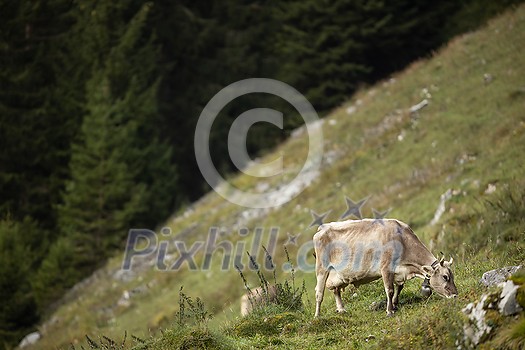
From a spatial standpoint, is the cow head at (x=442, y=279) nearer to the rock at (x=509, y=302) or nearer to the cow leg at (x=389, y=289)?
the cow leg at (x=389, y=289)

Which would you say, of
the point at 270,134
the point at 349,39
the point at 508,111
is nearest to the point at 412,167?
the point at 508,111

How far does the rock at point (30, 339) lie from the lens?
31983 mm

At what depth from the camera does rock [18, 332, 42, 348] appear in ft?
105

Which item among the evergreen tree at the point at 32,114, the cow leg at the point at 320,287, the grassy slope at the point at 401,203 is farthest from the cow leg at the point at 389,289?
the evergreen tree at the point at 32,114

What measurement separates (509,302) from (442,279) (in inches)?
89.5

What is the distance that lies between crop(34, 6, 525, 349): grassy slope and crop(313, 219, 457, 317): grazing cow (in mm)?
354

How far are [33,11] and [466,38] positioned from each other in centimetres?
2895

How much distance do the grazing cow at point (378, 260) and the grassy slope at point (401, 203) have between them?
1.16 feet

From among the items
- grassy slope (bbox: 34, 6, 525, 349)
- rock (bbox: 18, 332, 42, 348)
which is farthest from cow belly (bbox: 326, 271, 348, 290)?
rock (bbox: 18, 332, 42, 348)

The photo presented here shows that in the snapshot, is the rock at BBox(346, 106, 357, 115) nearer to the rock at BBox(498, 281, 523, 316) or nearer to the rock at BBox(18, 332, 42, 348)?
the rock at BBox(18, 332, 42, 348)

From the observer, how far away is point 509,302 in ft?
25.9

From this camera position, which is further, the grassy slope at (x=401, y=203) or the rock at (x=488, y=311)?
the grassy slope at (x=401, y=203)

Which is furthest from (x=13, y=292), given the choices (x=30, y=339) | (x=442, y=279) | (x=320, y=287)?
(x=442, y=279)

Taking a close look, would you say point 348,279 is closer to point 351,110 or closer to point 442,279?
point 442,279
